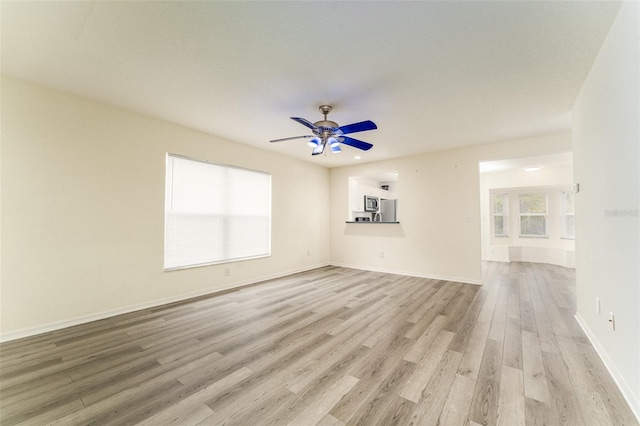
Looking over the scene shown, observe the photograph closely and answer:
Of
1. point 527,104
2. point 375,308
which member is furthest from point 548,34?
point 375,308

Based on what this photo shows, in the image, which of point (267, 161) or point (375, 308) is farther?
point (267, 161)

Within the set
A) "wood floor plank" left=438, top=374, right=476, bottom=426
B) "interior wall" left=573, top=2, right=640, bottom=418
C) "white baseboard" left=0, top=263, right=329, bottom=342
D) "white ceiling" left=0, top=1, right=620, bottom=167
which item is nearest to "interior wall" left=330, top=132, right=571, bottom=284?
"white ceiling" left=0, top=1, right=620, bottom=167

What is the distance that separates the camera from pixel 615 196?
175 centimetres

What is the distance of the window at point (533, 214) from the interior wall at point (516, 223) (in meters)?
0.11

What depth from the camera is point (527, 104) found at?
113 inches

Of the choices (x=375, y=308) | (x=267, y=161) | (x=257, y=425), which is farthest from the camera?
(x=267, y=161)

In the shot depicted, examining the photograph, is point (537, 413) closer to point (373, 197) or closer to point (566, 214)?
point (373, 197)

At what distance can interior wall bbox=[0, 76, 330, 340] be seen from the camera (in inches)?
95.7

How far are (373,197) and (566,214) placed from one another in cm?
485

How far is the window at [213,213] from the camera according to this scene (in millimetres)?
3609

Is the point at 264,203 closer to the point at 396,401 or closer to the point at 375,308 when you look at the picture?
the point at 375,308

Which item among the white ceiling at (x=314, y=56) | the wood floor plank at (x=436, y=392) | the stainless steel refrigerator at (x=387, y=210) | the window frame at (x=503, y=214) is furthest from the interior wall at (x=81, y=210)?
the window frame at (x=503, y=214)

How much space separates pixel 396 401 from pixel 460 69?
2.65m

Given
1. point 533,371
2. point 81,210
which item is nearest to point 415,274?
point 533,371
